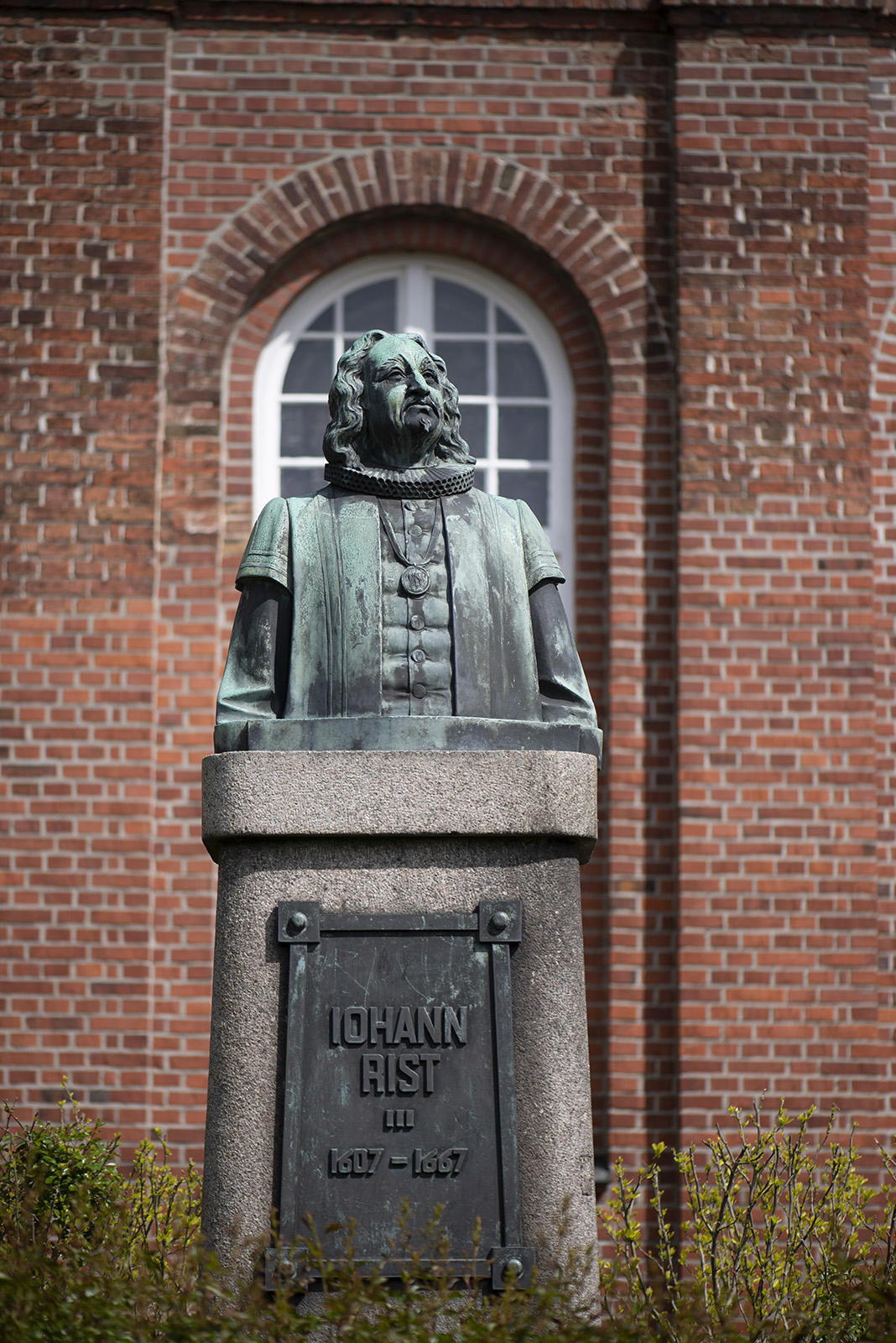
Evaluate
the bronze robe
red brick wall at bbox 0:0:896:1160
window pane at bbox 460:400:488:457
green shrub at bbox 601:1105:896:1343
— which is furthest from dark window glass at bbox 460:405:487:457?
the bronze robe

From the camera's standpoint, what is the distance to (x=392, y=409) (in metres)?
4.36

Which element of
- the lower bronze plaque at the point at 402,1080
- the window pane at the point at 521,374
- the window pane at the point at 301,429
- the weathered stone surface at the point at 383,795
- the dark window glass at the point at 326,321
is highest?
the dark window glass at the point at 326,321

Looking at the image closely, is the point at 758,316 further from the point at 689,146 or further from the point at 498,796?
the point at 498,796

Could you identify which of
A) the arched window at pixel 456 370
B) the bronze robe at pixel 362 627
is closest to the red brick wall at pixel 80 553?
the arched window at pixel 456 370

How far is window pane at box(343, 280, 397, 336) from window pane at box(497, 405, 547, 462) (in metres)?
0.76

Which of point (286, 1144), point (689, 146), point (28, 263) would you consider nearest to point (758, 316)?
point (689, 146)

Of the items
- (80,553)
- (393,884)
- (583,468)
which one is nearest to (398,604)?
(393,884)

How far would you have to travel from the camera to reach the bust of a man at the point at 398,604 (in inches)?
164

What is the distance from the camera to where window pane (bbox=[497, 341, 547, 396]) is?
27.5 ft

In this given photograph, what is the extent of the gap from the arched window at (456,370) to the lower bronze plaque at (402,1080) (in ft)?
14.6

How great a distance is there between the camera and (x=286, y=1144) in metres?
3.87

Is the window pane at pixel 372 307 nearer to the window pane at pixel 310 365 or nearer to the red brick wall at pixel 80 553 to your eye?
the window pane at pixel 310 365

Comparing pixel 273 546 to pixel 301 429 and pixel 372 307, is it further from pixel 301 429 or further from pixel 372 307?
pixel 372 307

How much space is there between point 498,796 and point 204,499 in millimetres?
4216
